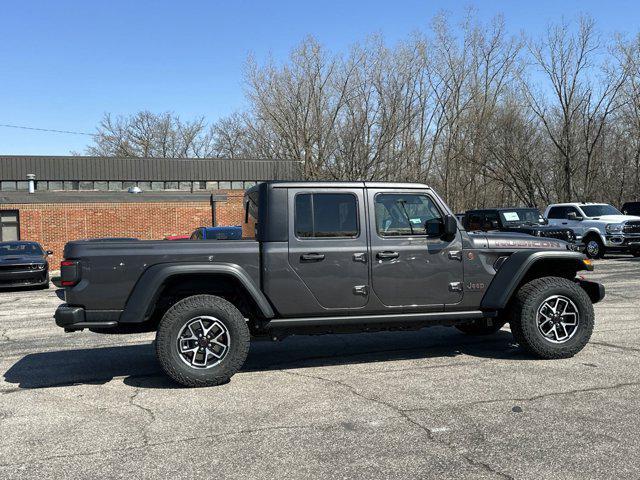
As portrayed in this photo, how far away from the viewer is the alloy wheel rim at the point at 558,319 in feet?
20.5

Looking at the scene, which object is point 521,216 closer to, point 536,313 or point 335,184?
point 536,313

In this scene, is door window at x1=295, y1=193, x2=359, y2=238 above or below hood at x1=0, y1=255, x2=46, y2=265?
above

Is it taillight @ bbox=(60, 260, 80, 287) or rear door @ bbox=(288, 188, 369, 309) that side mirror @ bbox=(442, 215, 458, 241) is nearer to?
rear door @ bbox=(288, 188, 369, 309)

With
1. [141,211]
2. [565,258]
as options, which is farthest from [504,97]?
[565,258]

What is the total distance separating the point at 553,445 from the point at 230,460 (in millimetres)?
2162

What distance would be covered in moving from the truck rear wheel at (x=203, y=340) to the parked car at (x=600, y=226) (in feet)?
56.8

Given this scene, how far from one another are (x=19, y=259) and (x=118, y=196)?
1149 centimetres

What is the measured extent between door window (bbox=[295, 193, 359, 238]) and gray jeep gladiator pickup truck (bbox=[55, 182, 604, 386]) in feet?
0.04

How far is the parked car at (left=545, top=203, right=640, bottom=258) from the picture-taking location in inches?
767

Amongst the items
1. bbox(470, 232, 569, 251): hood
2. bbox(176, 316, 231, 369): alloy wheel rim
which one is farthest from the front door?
bbox(176, 316, 231, 369): alloy wheel rim

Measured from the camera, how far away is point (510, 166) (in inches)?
1593

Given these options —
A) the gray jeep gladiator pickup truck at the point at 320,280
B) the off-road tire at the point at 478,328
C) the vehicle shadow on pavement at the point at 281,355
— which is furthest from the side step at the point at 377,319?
the off-road tire at the point at 478,328

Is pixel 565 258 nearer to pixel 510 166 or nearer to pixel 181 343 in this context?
pixel 181 343

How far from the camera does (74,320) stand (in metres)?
5.29
